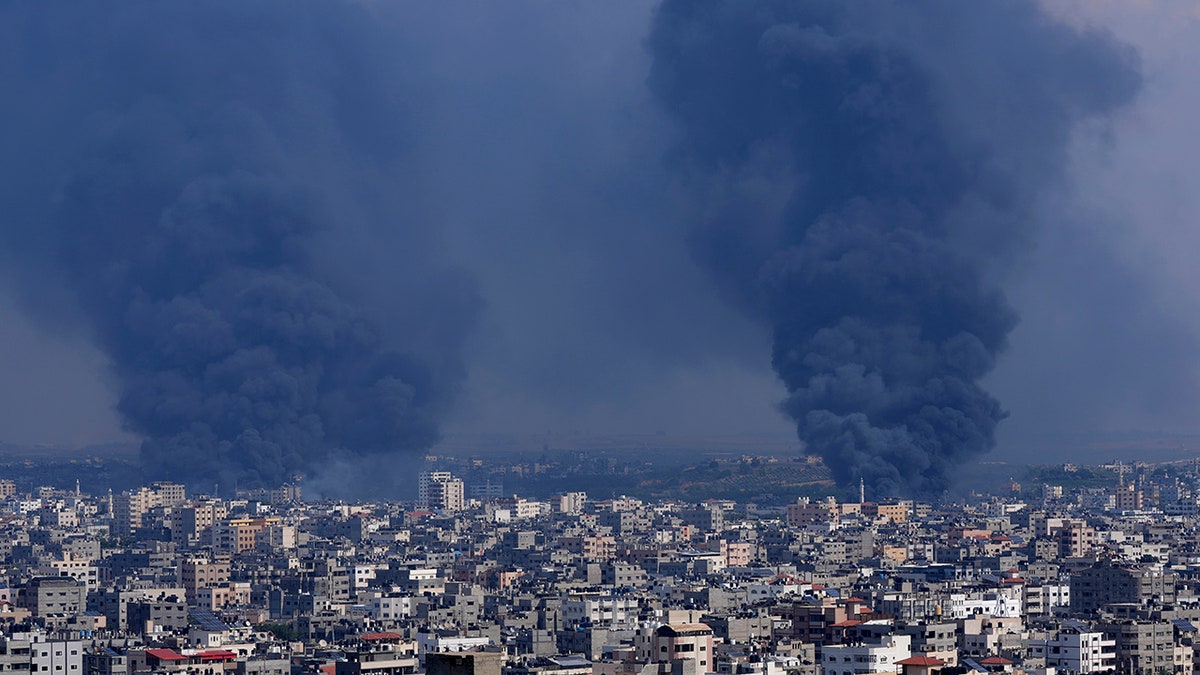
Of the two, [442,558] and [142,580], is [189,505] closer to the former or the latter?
[442,558]

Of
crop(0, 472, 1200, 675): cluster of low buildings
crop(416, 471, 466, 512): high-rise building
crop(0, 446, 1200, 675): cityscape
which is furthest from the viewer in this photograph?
crop(416, 471, 466, 512): high-rise building

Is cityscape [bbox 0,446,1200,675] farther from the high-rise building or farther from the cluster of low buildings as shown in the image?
the high-rise building

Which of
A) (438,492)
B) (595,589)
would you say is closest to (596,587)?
(595,589)

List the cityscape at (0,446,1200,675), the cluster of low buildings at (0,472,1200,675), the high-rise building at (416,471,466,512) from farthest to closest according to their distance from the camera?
the high-rise building at (416,471,466,512) < the cityscape at (0,446,1200,675) < the cluster of low buildings at (0,472,1200,675)

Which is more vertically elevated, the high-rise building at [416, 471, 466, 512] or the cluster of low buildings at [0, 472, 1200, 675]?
the high-rise building at [416, 471, 466, 512]

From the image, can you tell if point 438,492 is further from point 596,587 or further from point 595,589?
point 595,589

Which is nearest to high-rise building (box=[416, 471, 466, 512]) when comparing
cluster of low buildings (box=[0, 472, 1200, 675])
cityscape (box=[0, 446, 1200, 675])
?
cityscape (box=[0, 446, 1200, 675])

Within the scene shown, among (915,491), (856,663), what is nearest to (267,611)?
(856,663)

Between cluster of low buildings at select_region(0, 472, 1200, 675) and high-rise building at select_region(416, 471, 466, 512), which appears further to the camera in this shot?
high-rise building at select_region(416, 471, 466, 512)
